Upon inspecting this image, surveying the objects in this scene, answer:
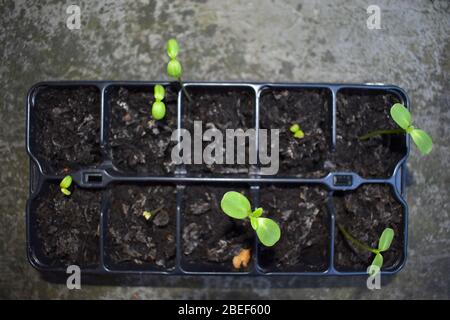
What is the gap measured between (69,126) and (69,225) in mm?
250

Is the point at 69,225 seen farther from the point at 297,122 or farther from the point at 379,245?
the point at 379,245

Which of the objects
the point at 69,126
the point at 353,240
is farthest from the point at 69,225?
the point at 353,240

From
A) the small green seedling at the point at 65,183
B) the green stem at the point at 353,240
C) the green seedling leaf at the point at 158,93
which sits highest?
the green seedling leaf at the point at 158,93

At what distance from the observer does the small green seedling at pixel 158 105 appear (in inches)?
37.6

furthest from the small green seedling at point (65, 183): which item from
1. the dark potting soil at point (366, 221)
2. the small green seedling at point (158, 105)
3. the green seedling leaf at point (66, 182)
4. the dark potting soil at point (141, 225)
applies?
the dark potting soil at point (366, 221)

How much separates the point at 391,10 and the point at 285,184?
63cm

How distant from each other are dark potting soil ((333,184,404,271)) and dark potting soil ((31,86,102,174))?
25.3 inches

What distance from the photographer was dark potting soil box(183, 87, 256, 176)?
1065 mm

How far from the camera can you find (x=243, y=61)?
121 cm

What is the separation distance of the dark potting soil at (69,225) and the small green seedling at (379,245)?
2.05 ft

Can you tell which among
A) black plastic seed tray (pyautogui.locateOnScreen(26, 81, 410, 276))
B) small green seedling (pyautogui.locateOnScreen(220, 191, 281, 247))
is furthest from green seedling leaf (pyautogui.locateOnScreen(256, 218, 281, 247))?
black plastic seed tray (pyautogui.locateOnScreen(26, 81, 410, 276))

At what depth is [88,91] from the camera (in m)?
1.06

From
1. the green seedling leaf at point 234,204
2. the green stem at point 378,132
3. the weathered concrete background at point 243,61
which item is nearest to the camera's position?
the green seedling leaf at point 234,204

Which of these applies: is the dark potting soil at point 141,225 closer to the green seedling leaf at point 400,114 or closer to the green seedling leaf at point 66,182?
the green seedling leaf at point 66,182
